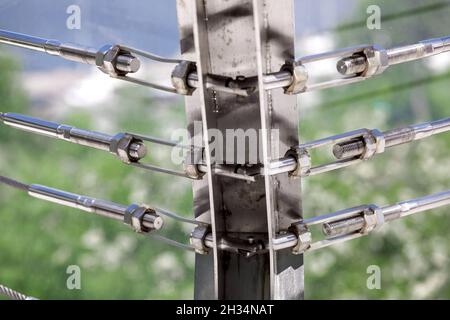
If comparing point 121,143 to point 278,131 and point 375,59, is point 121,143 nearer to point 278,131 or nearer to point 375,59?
point 278,131

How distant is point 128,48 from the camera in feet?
2.62

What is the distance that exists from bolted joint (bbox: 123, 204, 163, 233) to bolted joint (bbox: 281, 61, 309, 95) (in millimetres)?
201

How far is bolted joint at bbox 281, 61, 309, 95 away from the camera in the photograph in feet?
2.49

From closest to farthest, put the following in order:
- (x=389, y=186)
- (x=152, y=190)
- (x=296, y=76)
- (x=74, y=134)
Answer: (x=296, y=76)
(x=74, y=134)
(x=152, y=190)
(x=389, y=186)

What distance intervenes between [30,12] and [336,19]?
1.30m

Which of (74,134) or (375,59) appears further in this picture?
(74,134)

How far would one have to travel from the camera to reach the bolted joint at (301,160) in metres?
0.80

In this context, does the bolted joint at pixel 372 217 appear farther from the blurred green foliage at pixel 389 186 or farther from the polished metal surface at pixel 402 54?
the blurred green foliage at pixel 389 186

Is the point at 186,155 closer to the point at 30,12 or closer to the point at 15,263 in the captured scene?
the point at 30,12

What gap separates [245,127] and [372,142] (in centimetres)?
12

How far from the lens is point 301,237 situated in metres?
0.83

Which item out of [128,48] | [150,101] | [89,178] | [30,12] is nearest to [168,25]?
[128,48]

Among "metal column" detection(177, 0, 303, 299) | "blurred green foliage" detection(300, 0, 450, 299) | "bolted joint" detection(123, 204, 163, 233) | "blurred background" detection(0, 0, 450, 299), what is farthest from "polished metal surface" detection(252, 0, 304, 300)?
"blurred green foliage" detection(300, 0, 450, 299)

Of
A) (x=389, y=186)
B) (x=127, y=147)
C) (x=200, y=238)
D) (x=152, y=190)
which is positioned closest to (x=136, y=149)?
(x=127, y=147)
